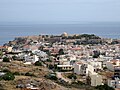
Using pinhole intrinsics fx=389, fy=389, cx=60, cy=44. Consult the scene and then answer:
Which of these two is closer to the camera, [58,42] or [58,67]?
[58,67]

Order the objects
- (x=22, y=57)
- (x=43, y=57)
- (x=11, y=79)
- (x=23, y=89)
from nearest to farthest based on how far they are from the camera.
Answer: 1. (x=23, y=89)
2. (x=11, y=79)
3. (x=22, y=57)
4. (x=43, y=57)

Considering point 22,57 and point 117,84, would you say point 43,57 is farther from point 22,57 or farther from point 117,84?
point 117,84

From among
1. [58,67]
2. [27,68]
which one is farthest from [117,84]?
[58,67]

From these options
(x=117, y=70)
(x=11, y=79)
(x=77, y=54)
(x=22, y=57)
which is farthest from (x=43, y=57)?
(x=11, y=79)

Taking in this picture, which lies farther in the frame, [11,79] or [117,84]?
[117,84]

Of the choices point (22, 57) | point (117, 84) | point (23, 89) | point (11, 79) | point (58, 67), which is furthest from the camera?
point (22, 57)

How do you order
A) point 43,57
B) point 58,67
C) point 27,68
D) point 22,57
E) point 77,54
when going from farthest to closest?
point 77,54
point 43,57
point 22,57
point 58,67
point 27,68

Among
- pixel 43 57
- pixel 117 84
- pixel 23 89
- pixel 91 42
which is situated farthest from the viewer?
pixel 91 42

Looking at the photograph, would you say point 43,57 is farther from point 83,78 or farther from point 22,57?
point 83,78
